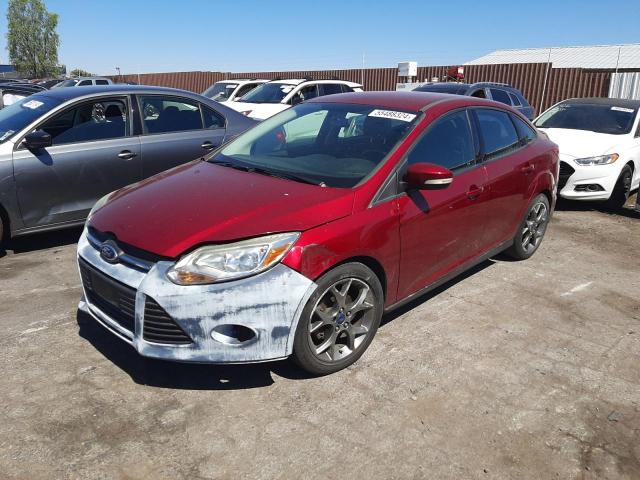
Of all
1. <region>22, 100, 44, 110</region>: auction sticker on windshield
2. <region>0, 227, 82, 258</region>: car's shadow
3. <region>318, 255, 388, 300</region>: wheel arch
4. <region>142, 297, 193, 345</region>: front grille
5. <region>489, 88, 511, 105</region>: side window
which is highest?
<region>489, 88, 511, 105</region>: side window

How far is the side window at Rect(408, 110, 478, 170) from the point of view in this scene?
359 cm

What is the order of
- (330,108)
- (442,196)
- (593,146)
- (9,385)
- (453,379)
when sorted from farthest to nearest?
(593,146)
(330,108)
(442,196)
(453,379)
(9,385)

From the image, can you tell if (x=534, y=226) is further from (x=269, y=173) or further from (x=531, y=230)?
(x=269, y=173)

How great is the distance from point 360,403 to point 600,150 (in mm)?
6046

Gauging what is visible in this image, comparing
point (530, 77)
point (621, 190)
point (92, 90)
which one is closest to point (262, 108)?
point (92, 90)

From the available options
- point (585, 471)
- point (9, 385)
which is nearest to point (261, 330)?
point (9, 385)

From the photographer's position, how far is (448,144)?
3857 millimetres

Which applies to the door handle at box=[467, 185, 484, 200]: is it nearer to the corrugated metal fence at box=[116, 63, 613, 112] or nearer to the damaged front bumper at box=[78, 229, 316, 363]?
the damaged front bumper at box=[78, 229, 316, 363]

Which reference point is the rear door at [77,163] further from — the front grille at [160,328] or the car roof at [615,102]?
the car roof at [615,102]

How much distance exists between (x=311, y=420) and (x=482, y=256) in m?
2.29

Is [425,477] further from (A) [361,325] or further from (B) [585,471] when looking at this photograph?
(A) [361,325]

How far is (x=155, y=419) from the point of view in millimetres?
2752

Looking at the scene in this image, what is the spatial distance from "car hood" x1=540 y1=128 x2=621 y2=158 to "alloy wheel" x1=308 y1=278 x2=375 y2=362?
5.27 metres

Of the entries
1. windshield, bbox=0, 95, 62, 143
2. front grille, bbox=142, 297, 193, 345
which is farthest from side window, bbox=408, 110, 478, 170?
windshield, bbox=0, 95, 62, 143
